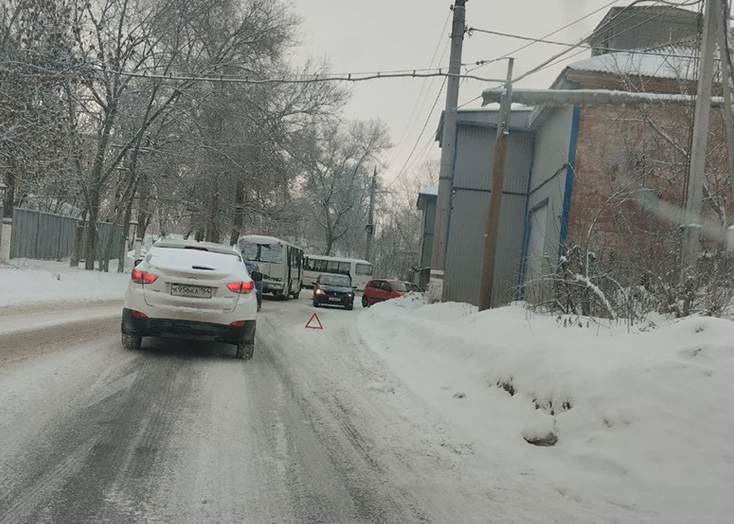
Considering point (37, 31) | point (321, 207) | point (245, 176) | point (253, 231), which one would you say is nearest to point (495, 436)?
point (37, 31)

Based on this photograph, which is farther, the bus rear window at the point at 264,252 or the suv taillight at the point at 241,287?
the bus rear window at the point at 264,252

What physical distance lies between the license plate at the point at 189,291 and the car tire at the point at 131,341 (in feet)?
3.25

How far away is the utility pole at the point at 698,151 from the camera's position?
338 inches

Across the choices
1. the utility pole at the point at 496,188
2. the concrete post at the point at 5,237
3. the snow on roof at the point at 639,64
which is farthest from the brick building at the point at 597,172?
the concrete post at the point at 5,237

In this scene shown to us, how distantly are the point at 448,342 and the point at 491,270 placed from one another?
3.55m

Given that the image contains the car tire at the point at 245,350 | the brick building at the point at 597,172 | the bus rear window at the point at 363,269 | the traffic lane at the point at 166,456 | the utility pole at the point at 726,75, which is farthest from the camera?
the bus rear window at the point at 363,269

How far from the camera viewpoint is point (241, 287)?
873 cm

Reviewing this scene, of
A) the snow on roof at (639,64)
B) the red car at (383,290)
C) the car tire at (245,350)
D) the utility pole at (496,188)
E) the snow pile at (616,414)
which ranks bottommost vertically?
the red car at (383,290)

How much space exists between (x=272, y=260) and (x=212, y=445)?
25.0 m

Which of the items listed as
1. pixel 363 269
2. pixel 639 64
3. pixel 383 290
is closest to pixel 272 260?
pixel 383 290

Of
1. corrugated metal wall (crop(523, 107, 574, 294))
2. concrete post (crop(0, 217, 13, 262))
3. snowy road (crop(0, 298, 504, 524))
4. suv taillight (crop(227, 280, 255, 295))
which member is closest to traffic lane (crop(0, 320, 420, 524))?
snowy road (crop(0, 298, 504, 524))

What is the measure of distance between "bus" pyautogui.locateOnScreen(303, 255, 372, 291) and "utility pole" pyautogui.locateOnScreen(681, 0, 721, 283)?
4020 centimetres

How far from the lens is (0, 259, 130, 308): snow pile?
16.2m

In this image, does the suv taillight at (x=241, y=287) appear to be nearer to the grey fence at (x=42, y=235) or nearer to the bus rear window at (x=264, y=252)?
the grey fence at (x=42, y=235)
